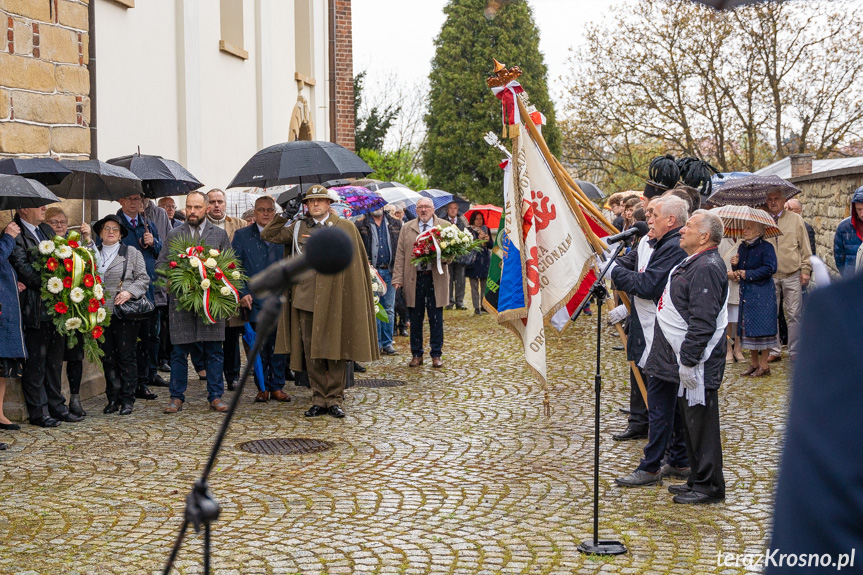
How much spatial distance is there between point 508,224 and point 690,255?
6.79 feet

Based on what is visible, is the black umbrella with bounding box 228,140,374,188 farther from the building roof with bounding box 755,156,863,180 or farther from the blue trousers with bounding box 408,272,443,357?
the building roof with bounding box 755,156,863,180

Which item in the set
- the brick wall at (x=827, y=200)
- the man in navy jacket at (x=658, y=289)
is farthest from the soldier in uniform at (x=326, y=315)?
the brick wall at (x=827, y=200)

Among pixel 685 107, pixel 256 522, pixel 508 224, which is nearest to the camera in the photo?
pixel 256 522

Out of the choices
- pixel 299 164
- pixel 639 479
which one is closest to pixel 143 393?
pixel 299 164

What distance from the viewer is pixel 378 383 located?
11.2 meters

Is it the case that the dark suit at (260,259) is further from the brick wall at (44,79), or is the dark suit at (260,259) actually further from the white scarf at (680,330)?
the white scarf at (680,330)

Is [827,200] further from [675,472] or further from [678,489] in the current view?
[678,489]

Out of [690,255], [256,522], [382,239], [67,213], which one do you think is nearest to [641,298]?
[690,255]

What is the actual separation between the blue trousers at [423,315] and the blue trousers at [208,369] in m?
3.45

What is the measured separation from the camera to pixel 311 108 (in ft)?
76.5

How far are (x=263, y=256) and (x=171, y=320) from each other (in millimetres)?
1203

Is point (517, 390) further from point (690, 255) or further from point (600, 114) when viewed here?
point (600, 114)

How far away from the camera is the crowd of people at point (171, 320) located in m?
8.54

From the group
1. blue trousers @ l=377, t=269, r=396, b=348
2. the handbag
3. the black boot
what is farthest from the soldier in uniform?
blue trousers @ l=377, t=269, r=396, b=348
